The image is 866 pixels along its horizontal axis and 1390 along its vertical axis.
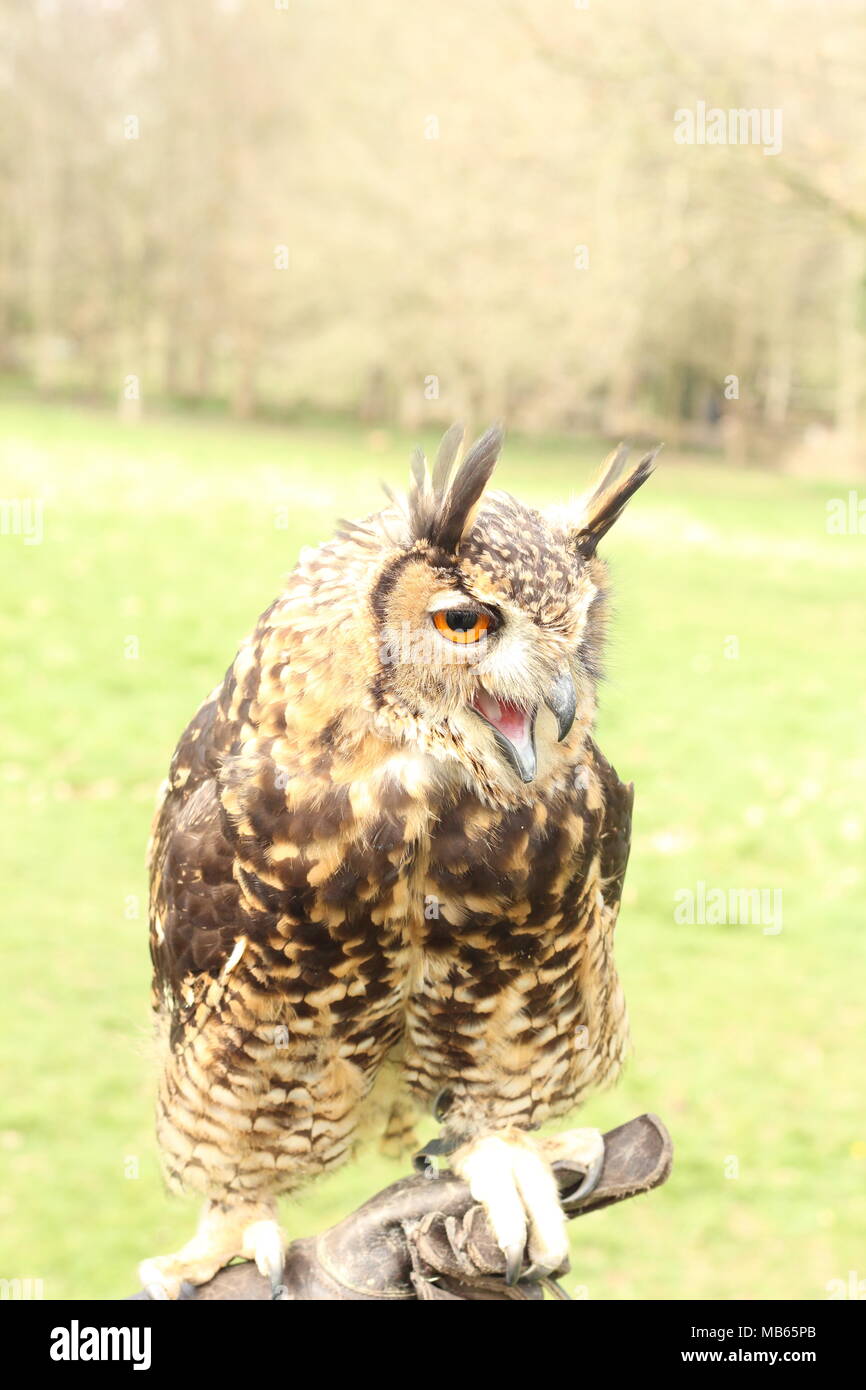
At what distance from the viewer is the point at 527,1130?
92.3 inches

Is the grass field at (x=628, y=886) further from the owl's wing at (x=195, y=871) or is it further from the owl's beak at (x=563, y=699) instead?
the owl's wing at (x=195, y=871)

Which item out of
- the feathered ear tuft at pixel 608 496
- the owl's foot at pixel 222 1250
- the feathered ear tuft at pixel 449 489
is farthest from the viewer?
the owl's foot at pixel 222 1250

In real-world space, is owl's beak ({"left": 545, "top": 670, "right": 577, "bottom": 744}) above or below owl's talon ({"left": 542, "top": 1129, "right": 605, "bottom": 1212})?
above

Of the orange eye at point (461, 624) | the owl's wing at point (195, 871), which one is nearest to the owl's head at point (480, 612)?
the orange eye at point (461, 624)

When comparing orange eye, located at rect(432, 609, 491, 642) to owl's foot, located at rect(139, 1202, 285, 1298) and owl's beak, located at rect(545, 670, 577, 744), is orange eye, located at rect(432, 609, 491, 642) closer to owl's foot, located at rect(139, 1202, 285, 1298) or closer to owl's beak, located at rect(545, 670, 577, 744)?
owl's beak, located at rect(545, 670, 577, 744)

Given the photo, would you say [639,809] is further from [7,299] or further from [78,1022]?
[7,299]

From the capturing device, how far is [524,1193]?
2.16 metres

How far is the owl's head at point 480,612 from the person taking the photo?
1751mm

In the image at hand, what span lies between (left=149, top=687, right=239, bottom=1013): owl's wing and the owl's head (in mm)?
388

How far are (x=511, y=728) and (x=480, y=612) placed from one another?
0.19 meters

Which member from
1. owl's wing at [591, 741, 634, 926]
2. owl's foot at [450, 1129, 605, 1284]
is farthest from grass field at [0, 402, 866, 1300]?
owl's foot at [450, 1129, 605, 1284]

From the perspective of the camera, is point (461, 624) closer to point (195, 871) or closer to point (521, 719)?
point (521, 719)

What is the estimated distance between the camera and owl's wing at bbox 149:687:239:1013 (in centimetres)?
205
